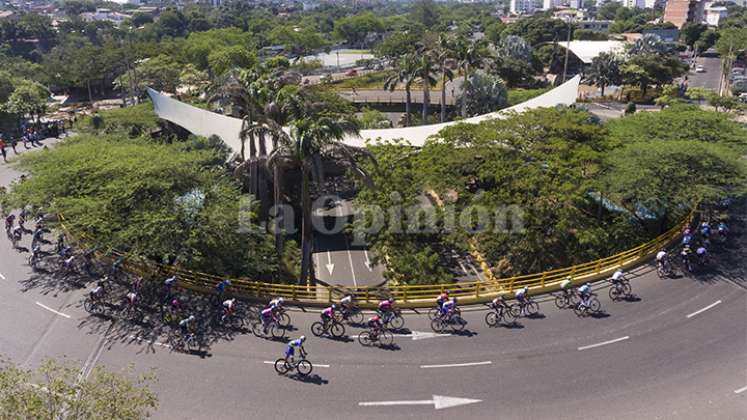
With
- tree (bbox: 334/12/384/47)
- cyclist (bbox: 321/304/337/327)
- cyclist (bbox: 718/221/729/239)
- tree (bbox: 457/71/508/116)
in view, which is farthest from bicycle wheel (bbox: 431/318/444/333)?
tree (bbox: 334/12/384/47)

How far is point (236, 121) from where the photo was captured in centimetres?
4425

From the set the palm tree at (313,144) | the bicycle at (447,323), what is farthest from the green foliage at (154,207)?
the bicycle at (447,323)

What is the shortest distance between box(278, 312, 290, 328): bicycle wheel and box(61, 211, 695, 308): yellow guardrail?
1.27 metres

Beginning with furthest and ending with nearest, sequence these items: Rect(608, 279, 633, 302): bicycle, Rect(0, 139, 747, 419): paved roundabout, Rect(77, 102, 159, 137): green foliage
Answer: Rect(77, 102, 159, 137): green foliage → Rect(608, 279, 633, 302): bicycle → Rect(0, 139, 747, 419): paved roundabout

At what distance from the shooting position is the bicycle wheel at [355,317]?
23320 millimetres

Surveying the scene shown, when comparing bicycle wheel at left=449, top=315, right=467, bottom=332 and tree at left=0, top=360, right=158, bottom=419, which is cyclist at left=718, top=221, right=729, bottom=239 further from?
tree at left=0, top=360, right=158, bottom=419

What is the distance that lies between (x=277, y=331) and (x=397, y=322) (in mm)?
5039

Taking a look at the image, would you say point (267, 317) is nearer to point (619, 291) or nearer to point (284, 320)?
point (284, 320)

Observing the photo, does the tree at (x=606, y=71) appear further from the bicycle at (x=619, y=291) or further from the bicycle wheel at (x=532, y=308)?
the bicycle wheel at (x=532, y=308)

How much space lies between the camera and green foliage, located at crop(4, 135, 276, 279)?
25.2 metres

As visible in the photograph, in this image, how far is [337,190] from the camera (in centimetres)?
4228

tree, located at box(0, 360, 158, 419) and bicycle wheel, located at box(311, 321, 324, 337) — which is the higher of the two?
tree, located at box(0, 360, 158, 419)

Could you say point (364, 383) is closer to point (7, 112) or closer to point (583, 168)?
point (583, 168)

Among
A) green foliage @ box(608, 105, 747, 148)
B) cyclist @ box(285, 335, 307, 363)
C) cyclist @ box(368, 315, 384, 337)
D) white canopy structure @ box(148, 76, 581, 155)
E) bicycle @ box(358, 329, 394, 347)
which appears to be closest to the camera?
cyclist @ box(285, 335, 307, 363)
